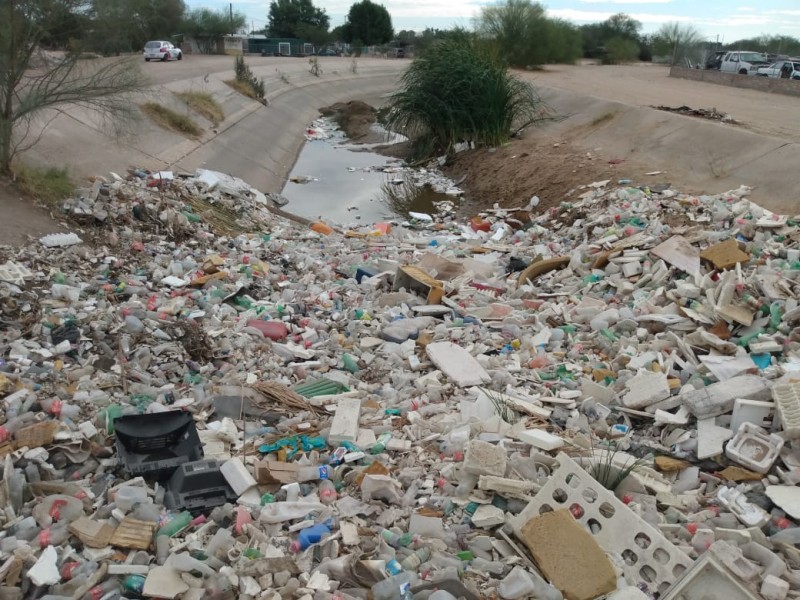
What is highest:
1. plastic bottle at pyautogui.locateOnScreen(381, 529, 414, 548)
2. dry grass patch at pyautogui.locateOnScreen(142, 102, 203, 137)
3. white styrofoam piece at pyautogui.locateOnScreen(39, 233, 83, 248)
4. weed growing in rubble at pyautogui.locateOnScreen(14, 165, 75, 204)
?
dry grass patch at pyautogui.locateOnScreen(142, 102, 203, 137)

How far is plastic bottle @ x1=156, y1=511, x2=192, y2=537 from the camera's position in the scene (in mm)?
3176

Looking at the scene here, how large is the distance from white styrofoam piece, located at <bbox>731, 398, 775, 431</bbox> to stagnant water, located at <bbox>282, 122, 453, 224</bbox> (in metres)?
8.76

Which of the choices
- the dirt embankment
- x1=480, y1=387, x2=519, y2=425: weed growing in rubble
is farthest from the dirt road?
x1=480, y1=387, x2=519, y2=425: weed growing in rubble

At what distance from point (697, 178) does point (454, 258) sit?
4.09 meters

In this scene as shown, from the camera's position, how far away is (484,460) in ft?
11.6

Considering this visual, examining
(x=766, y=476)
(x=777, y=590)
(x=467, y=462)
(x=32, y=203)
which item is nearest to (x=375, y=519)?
(x=467, y=462)

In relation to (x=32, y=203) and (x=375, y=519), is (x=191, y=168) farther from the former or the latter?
(x=375, y=519)

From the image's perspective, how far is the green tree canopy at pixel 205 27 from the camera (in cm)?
4389

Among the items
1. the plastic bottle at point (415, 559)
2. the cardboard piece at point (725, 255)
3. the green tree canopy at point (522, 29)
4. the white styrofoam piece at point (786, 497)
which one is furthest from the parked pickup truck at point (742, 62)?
the plastic bottle at point (415, 559)

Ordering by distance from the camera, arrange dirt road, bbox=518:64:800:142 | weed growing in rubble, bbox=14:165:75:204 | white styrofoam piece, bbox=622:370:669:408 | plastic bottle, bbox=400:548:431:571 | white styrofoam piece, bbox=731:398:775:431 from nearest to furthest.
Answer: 1. plastic bottle, bbox=400:548:431:571
2. white styrofoam piece, bbox=731:398:775:431
3. white styrofoam piece, bbox=622:370:669:408
4. weed growing in rubble, bbox=14:165:75:204
5. dirt road, bbox=518:64:800:142

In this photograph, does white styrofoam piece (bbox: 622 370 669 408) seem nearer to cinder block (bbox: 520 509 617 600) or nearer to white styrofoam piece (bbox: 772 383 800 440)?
white styrofoam piece (bbox: 772 383 800 440)

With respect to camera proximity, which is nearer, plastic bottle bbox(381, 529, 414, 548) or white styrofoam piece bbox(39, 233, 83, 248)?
plastic bottle bbox(381, 529, 414, 548)

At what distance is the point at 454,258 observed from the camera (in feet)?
26.5

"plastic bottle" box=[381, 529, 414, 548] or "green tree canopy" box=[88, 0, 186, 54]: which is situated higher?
"green tree canopy" box=[88, 0, 186, 54]
